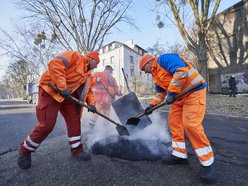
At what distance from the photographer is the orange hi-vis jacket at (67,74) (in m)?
2.31

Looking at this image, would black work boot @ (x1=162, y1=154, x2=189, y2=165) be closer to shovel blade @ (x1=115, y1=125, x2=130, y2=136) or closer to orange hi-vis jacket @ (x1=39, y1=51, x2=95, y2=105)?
shovel blade @ (x1=115, y1=125, x2=130, y2=136)

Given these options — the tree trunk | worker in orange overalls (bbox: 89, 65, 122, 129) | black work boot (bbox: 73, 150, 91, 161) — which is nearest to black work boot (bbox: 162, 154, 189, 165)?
black work boot (bbox: 73, 150, 91, 161)

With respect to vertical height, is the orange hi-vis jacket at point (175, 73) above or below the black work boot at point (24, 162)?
above

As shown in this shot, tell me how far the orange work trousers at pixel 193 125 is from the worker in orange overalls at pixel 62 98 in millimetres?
1146

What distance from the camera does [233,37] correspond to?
15031 mm

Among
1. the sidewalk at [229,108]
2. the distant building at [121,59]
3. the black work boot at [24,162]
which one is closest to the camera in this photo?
the black work boot at [24,162]

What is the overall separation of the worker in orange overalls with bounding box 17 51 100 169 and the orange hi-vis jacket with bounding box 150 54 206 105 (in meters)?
0.97

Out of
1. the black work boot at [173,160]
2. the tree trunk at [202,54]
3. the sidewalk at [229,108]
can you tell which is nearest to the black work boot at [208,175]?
the black work boot at [173,160]

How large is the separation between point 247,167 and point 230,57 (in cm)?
1535

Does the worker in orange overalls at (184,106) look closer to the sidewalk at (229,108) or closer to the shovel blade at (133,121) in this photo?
the shovel blade at (133,121)

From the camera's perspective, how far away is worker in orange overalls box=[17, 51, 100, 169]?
2.28 m

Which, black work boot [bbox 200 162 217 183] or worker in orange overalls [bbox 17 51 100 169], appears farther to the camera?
worker in orange overalls [bbox 17 51 100 169]

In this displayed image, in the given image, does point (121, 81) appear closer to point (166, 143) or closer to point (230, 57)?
point (230, 57)

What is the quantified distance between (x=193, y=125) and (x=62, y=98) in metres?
1.56
